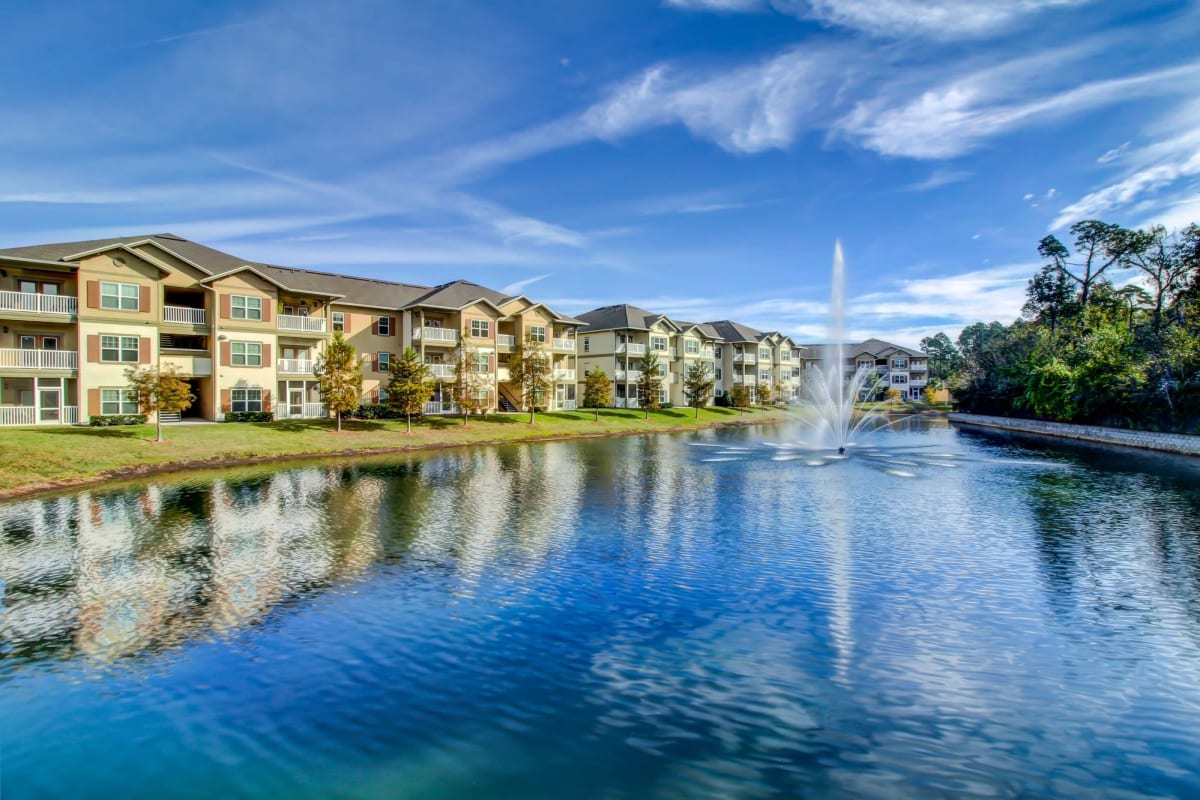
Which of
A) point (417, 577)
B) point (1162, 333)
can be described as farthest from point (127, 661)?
point (1162, 333)

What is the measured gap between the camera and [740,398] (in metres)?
80.0

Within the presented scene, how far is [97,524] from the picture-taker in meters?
19.0

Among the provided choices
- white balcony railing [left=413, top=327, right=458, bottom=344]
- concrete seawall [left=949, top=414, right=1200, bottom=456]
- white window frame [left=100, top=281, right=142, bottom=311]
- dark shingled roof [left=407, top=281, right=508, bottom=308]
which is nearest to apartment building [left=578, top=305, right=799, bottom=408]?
dark shingled roof [left=407, top=281, right=508, bottom=308]

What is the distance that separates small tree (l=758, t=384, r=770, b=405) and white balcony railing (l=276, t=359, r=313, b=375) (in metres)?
62.1

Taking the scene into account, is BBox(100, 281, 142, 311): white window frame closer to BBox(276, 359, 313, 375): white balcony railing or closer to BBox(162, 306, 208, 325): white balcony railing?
BBox(162, 306, 208, 325): white balcony railing

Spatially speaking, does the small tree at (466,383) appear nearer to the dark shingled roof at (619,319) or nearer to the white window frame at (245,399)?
the white window frame at (245,399)

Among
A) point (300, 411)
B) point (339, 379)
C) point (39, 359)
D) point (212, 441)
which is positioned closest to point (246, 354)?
point (300, 411)

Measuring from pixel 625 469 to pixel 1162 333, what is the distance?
163ft

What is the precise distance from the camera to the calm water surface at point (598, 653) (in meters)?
7.20

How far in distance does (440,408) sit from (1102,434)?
52.5 metres

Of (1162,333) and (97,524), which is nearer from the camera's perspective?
(97,524)

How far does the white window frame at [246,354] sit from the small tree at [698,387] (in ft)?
146

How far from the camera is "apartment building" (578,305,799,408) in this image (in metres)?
71.1

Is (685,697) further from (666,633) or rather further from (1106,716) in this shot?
(1106,716)
